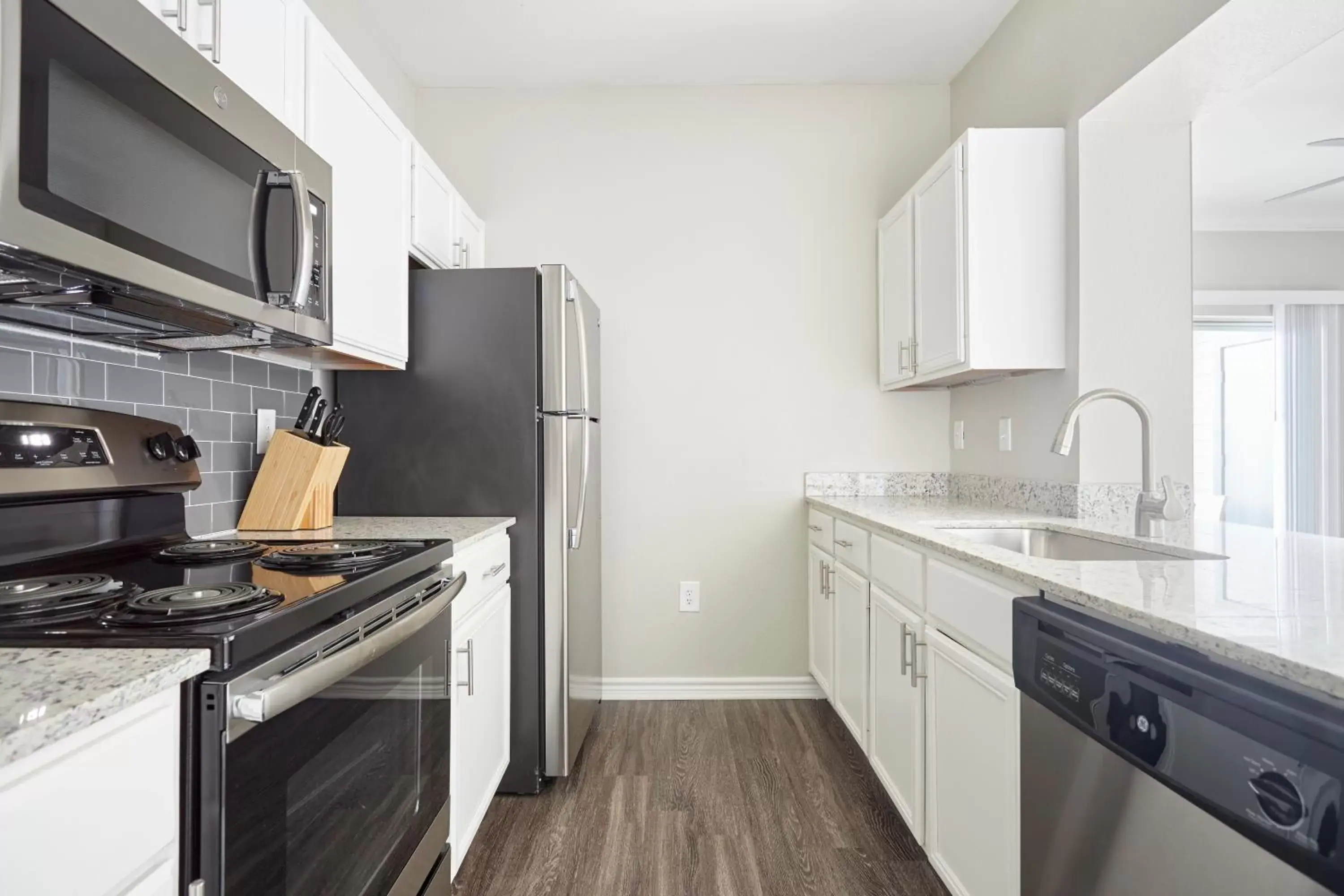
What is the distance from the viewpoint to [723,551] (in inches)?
124

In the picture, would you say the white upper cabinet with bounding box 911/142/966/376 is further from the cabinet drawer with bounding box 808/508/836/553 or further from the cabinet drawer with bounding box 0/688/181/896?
the cabinet drawer with bounding box 0/688/181/896

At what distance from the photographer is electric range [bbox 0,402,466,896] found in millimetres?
808

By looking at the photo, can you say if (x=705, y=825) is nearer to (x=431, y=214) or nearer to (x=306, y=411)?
(x=306, y=411)

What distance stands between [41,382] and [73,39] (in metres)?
0.67

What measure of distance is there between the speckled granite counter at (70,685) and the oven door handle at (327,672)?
0.08 meters

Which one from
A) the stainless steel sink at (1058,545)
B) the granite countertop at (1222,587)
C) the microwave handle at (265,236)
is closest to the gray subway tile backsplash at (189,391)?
the microwave handle at (265,236)

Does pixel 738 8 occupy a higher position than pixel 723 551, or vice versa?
pixel 738 8

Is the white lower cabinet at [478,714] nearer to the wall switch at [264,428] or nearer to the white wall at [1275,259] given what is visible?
the wall switch at [264,428]

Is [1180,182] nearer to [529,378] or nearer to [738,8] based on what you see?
[738,8]

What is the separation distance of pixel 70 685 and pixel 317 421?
1.39 meters

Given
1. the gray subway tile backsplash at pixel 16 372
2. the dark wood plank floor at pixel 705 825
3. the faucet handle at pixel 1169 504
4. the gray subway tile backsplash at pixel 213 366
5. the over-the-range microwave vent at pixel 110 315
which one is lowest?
the dark wood plank floor at pixel 705 825

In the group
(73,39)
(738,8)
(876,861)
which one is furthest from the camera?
(738,8)

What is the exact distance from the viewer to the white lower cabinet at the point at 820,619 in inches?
108

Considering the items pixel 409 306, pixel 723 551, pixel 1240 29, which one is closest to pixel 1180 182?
pixel 1240 29
